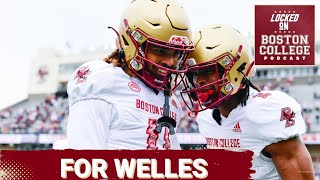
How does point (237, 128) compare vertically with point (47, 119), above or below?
below

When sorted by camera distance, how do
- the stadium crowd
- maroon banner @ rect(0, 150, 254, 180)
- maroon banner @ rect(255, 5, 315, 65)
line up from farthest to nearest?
1. the stadium crowd
2. maroon banner @ rect(255, 5, 315, 65)
3. maroon banner @ rect(0, 150, 254, 180)

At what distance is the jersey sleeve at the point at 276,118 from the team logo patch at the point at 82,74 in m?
0.44

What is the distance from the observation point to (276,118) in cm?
140

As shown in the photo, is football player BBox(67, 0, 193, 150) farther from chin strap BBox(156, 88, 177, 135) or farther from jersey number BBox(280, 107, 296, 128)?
jersey number BBox(280, 107, 296, 128)

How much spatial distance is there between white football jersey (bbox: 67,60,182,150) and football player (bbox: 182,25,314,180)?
190 millimetres

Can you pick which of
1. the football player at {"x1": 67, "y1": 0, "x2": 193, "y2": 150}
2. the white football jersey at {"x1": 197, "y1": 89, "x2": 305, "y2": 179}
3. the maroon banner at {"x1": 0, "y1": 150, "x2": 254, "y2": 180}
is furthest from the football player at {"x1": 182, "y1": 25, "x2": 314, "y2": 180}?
the maroon banner at {"x1": 0, "y1": 150, "x2": 254, "y2": 180}

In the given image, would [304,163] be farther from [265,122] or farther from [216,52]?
[216,52]

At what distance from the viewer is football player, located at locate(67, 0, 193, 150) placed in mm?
1176

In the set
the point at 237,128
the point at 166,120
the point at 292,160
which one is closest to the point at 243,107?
the point at 237,128

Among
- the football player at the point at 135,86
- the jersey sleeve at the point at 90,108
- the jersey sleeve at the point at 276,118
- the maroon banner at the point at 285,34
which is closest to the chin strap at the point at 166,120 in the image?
the football player at the point at 135,86

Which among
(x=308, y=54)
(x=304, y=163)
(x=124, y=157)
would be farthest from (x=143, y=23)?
(x=308, y=54)

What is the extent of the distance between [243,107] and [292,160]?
176 millimetres

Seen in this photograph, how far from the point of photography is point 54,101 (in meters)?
7.79

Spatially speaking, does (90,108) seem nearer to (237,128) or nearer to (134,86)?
(134,86)
